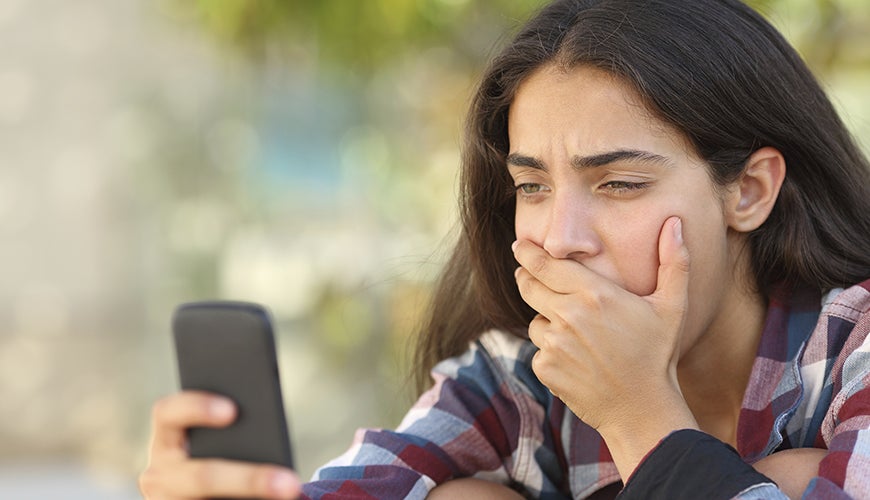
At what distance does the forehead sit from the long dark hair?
0.06 ft

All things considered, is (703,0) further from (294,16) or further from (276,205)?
(276,205)

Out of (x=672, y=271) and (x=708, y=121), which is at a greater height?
(x=708, y=121)

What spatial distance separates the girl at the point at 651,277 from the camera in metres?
1.72

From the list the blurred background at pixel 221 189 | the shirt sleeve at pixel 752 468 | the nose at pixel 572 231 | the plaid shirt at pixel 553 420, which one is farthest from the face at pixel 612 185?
the blurred background at pixel 221 189

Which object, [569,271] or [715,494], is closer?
[715,494]

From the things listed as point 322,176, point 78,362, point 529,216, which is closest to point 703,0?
point 529,216

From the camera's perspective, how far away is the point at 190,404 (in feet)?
4.26

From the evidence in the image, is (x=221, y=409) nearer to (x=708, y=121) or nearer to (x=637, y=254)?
(x=637, y=254)

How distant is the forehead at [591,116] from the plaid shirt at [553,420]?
41 centimetres

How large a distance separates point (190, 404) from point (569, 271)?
0.72 m

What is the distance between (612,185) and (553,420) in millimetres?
534

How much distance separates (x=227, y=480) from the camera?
1.29 meters

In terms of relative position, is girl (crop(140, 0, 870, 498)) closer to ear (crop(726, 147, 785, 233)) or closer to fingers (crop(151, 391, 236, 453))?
ear (crop(726, 147, 785, 233))

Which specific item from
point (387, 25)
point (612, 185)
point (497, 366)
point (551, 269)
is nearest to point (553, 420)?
point (497, 366)
